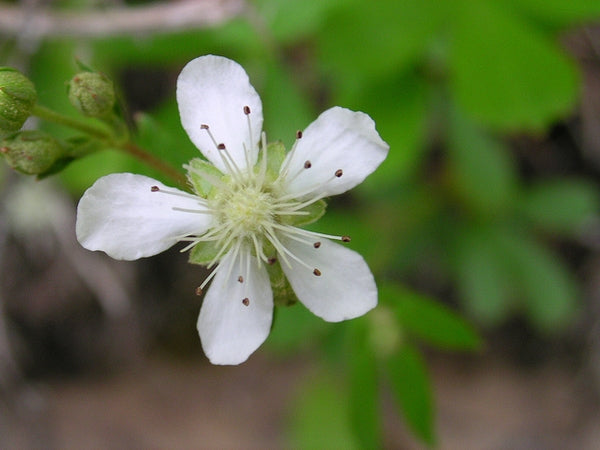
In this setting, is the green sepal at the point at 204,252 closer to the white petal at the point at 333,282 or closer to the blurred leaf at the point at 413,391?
the white petal at the point at 333,282

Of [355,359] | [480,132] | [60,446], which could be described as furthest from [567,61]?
[60,446]

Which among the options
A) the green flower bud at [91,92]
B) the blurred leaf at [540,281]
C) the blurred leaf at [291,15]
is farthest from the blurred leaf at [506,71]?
the green flower bud at [91,92]

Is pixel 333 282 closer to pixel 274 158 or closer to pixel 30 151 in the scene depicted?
pixel 274 158

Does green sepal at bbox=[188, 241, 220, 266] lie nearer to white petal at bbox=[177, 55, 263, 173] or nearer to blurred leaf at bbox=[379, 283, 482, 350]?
white petal at bbox=[177, 55, 263, 173]

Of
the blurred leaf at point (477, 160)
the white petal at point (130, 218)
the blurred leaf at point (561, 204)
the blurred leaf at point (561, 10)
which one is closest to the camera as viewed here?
the white petal at point (130, 218)

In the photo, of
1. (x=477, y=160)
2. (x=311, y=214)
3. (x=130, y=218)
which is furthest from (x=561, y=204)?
(x=130, y=218)

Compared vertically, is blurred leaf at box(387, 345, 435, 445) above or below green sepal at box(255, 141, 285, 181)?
below

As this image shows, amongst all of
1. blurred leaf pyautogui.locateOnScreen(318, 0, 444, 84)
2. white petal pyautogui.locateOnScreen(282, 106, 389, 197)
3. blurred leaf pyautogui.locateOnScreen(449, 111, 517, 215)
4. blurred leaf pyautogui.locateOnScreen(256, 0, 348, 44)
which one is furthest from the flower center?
blurred leaf pyautogui.locateOnScreen(449, 111, 517, 215)
